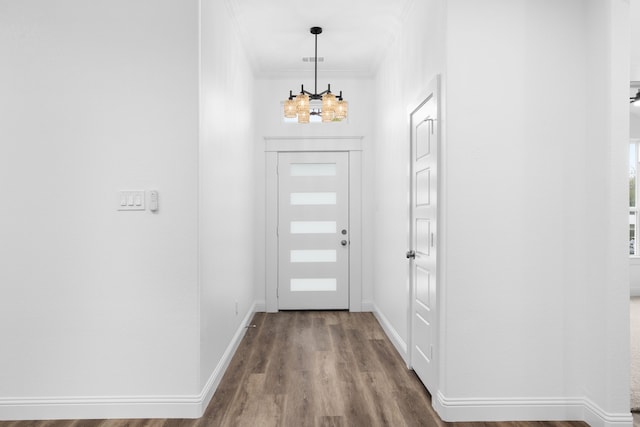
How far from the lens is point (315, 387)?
10.00 ft

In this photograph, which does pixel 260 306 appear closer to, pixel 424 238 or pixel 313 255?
pixel 313 255

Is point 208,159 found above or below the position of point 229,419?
above

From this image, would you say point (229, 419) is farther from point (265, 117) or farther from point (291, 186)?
point (265, 117)

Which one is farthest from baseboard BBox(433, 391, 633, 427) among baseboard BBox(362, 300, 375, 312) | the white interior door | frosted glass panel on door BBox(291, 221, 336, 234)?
frosted glass panel on door BBox(291, 221, 336, 234)

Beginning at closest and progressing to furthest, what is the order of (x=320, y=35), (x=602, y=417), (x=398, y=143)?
(x=602, y=417), (x=398, y=143), (x=320, y=35)

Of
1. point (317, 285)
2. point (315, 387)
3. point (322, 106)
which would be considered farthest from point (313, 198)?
point (315, 387)

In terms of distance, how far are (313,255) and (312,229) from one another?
0.32 m

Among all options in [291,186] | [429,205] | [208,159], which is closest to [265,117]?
[291,186]

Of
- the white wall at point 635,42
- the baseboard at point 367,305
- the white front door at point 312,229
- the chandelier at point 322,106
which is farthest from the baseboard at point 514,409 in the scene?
the white front door at point 312,229

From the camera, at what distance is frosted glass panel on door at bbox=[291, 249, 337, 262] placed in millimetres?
5398

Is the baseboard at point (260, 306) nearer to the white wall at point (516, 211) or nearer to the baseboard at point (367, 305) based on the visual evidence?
the baseboard at point (367, 305)

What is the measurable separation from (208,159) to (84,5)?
44.1 inches

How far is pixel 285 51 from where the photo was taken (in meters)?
4.60

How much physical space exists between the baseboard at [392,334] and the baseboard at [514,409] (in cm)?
91
